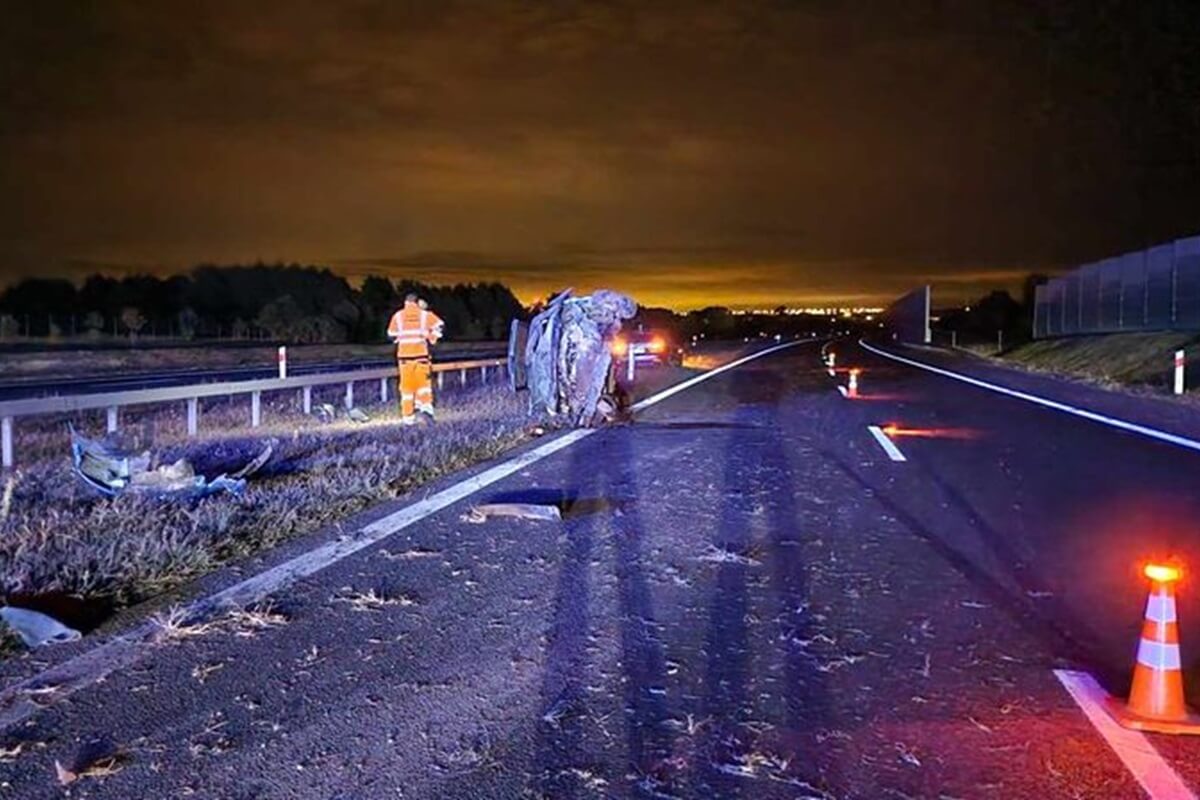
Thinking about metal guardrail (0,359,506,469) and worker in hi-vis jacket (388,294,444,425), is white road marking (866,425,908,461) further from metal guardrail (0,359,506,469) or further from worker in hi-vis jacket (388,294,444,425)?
metal guardrail (0,359,506,469)

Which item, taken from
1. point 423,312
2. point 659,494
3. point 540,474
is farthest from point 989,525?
point 423,312

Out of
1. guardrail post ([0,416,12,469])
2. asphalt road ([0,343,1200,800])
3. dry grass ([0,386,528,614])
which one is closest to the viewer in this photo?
asphalt road ([0,343,1200,800])

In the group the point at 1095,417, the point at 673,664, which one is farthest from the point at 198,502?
the point at 1095,417

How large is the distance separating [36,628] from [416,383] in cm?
1121

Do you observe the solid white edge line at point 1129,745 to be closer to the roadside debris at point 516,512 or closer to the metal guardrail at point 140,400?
the roadside debris at point 516,512

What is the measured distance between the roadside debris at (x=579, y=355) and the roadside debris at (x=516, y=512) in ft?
24.7

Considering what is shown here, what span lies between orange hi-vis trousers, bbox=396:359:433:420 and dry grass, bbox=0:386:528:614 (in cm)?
45

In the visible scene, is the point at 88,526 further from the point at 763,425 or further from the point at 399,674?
→ the point at 763,425

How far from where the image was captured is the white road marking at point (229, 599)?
4.57 m

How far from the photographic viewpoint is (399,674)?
4.86m

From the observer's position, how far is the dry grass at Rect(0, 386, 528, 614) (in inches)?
257

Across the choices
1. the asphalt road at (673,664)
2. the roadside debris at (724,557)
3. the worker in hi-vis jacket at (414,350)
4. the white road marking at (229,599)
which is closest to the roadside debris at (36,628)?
the white road marking at (229,599)

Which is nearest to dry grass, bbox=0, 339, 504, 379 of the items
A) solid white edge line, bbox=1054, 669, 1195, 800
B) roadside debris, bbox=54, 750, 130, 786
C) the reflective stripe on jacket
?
the reflective stripe on jacket

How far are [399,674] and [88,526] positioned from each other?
402cm
